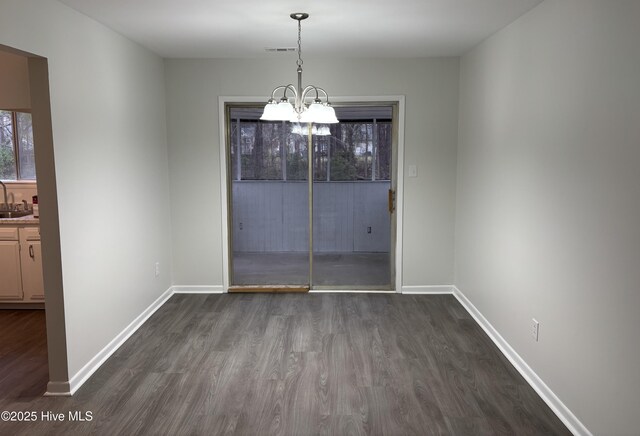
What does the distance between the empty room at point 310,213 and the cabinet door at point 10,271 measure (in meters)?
0.01

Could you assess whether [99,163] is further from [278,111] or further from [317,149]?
[317,149]

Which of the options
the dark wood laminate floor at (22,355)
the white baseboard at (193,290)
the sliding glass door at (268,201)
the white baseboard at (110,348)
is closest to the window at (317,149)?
the sliding glass door at (268,201)

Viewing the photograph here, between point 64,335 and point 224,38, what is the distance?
247 cm

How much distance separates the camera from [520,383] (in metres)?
2.98

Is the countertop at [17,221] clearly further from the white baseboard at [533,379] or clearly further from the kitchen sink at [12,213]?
the white baseboard at [533,379]

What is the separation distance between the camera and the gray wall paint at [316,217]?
665 centimetres

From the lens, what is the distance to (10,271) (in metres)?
4.21

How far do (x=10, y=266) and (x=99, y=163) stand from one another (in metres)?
1.72

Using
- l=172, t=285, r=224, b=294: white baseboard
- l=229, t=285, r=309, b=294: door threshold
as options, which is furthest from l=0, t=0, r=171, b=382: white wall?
l=229, t=285, r=309, b=294: door threshold

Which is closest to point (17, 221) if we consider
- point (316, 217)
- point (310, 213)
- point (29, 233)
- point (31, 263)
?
point (29, 233)

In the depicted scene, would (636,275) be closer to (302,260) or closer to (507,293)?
(507,293)

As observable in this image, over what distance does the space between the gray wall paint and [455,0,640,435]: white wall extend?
292 centimetres

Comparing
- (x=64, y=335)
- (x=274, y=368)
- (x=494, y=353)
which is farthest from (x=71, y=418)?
(x=494, y=353)

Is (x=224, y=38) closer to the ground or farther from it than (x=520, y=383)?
farther from it
